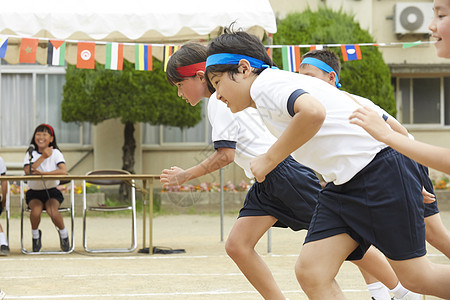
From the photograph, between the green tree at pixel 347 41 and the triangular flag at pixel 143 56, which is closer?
the triangular flag at pixel 143 56

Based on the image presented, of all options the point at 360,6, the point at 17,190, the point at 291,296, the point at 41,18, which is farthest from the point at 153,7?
the point at 360,6

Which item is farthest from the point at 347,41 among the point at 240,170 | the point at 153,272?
the point at 153,272

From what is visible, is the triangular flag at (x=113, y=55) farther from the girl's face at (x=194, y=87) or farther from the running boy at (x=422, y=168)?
the girl's face at (x=194, y=87)

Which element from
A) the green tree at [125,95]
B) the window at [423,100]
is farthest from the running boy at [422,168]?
the window at [423,100]

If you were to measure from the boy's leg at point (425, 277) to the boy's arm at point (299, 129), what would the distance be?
25.4 inches

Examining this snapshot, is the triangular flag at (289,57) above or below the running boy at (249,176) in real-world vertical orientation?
above

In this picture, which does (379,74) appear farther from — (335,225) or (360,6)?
(335,225)

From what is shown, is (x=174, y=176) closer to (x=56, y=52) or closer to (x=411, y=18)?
(x=56, y=52)

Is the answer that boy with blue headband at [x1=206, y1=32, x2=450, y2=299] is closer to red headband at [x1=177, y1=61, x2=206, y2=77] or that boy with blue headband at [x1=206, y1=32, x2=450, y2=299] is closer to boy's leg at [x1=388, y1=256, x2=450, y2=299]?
boy's leg at [x1=388, y1=256, x2=450, y2=299]

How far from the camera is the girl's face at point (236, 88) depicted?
329 cm

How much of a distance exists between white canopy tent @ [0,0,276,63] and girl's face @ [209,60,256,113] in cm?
534

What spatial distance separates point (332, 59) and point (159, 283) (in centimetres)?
246

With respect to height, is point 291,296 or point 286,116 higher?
point 286,116

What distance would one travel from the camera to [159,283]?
6.27m
